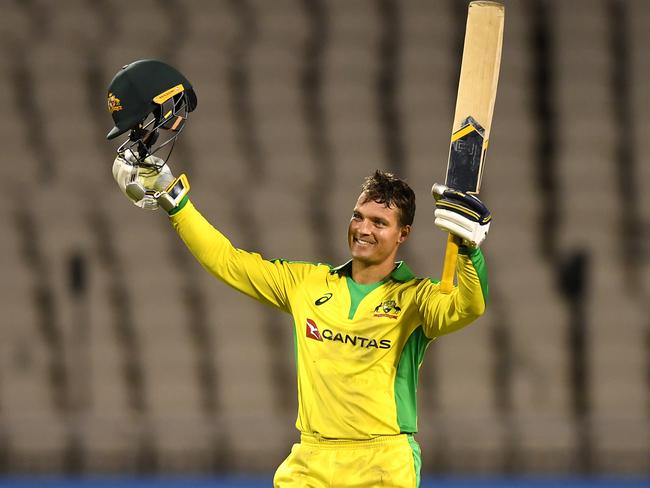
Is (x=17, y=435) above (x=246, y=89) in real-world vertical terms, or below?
below

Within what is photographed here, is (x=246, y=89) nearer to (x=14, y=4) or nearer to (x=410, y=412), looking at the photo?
(x=14, y=4)

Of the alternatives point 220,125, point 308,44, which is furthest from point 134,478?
point 308,44

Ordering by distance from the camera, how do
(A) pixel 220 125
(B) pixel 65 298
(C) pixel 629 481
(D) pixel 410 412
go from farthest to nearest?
Answer: (A) pixel 220 125, (B) pixel 65 298, (C) pixel 629 481, (D) pixel 410 412

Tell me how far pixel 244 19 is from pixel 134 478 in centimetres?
306

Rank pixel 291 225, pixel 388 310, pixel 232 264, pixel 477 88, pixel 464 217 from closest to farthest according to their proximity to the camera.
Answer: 1. pixel 464 217
2. pixel 477 88
3. pixel 388 310
4. pixel 232 264
5. pixel 291 225

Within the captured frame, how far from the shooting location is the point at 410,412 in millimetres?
3748

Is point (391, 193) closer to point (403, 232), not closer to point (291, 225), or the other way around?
point (403, 232)

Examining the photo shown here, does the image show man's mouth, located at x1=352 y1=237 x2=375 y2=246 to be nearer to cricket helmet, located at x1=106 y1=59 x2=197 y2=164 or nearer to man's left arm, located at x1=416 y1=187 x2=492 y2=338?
man's left arm, located at x1=416 y1=187 x2=492 y2=338

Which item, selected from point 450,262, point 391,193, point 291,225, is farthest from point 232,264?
point 291,225

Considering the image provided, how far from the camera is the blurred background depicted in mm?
7176

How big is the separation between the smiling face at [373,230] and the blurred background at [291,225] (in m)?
3.39

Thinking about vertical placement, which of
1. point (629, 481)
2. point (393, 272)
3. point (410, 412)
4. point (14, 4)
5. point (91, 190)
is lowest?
point (629, 481)

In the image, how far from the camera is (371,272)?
3.81 meters

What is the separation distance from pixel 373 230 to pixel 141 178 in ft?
2.24
